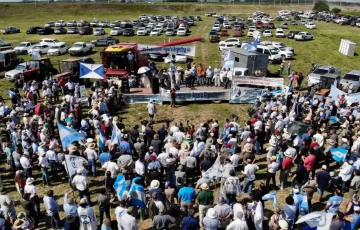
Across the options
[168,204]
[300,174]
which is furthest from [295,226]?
[168,204]

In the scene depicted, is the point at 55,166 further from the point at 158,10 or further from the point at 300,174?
the point at 158,10

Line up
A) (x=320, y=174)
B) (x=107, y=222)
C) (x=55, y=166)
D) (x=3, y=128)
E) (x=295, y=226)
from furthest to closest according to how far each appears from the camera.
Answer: (x=3, y=128) → (x=55, y=166) → (x=320, y=174) → (x=295, y=226) → (x=107, y=222)

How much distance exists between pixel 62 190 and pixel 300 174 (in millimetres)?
8646

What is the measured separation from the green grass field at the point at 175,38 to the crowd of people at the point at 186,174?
2.44 ft

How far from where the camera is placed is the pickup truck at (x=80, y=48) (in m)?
37.9

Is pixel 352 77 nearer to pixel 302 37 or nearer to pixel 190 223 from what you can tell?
pixel 190 223

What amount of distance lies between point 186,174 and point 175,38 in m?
41.6

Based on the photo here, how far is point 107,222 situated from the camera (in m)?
8.09

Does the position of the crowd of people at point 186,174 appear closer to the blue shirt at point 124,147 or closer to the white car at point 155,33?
the blue shirt at point 124,147

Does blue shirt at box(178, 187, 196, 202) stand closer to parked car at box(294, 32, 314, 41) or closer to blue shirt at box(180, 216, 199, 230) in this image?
blue shirt at box(180, 216, 199, 230)

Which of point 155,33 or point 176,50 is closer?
point 176,50

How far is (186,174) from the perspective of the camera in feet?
38.3

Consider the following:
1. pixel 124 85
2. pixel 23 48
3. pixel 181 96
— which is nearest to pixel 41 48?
pixel 23 48

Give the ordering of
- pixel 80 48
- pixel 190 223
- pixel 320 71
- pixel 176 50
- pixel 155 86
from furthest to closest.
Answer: pixel 80 48
pixel 320 71
pixel 176 50
pixel 155 86
pixel 190 223
